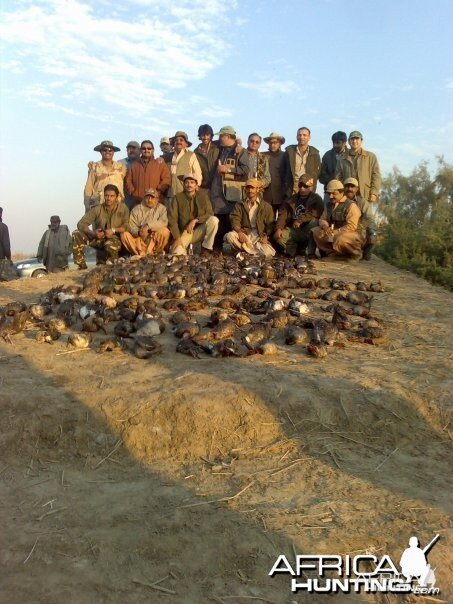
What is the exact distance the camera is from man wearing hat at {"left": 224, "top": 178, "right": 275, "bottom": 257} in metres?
11.2

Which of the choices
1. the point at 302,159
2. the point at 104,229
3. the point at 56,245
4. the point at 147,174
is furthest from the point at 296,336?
the point at 56,245

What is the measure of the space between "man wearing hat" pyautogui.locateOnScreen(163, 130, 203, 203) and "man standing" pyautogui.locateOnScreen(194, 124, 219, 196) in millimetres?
198

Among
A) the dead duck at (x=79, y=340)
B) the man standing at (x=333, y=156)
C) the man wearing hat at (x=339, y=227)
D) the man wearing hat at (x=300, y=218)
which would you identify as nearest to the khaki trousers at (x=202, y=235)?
the man wearing hat at (x=300, y=218)

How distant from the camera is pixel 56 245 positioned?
42.8ft

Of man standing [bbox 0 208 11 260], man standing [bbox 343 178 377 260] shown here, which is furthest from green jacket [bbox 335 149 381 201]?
man standing [bbox 0 208 11 260]

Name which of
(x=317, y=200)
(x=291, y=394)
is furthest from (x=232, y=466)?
(x=317, y=200)

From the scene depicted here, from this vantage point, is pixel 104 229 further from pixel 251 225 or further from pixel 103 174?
pixel 251 225

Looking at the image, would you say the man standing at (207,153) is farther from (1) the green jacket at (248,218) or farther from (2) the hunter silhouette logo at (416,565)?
(2) the hunter silhouette logo at (416,565)

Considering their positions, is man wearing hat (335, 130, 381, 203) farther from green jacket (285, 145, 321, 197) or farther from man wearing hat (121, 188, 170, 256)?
man wearing hat (121, 188, 170, 256)

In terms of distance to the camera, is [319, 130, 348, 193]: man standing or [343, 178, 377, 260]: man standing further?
[319, 130, 348, 193]: man standing

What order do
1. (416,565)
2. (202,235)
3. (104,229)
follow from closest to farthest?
1. (416,565)
2. (104,229)
3. (202,235)

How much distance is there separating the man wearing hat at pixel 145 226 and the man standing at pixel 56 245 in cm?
224

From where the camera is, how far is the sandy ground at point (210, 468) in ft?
8.91

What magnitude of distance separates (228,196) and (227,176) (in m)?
0.42
